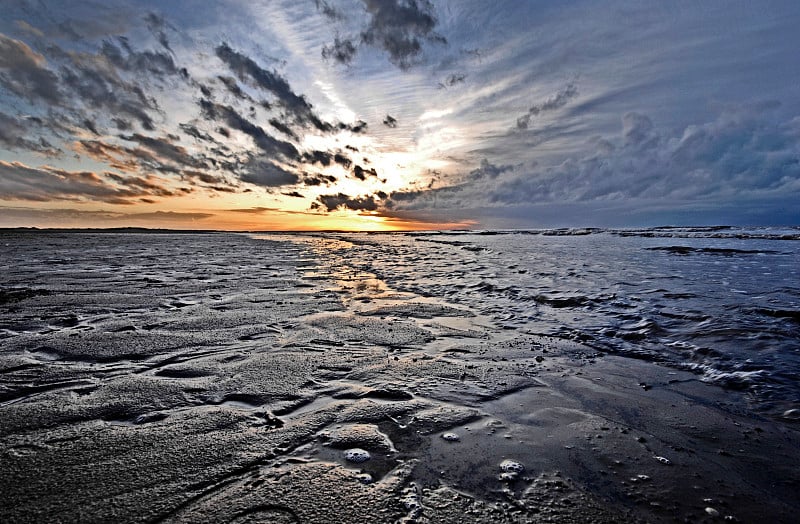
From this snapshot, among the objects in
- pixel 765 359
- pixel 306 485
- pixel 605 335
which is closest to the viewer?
pixel 306 485

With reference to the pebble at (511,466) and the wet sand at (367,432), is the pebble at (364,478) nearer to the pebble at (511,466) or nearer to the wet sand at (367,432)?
the wet sand at (367,432)

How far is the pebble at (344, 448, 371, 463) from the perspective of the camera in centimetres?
241

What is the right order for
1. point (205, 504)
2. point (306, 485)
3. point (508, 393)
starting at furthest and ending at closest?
point (508, 393), point (306, 485), point (205, 504)

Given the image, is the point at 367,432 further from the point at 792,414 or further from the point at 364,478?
the point at 792,414

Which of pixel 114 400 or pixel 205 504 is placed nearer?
pixel 205 504

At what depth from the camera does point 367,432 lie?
2.75 meters

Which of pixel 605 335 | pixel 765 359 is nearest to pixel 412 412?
pixel 605 335

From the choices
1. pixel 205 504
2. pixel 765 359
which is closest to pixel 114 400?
pixel 205 504

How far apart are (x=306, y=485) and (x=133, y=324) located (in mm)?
5102

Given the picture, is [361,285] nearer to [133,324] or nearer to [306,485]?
[133,324]

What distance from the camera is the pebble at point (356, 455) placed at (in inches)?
94.7

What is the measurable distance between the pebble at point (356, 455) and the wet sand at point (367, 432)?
2cm

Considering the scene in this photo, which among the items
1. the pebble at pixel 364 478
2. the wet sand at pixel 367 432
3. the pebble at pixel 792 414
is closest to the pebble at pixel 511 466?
the wet sand at pixel 367 432

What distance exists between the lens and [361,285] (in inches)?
403
